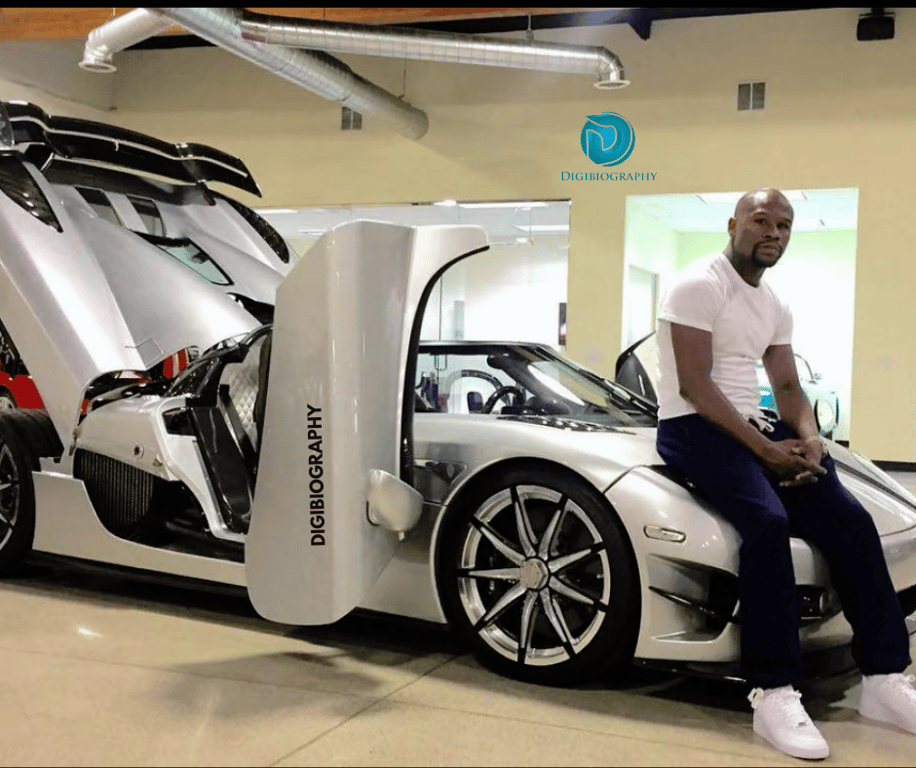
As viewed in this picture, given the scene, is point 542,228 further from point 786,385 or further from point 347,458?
point 347,458

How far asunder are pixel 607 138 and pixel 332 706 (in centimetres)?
1112

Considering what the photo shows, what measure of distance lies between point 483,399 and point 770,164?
31.3ft

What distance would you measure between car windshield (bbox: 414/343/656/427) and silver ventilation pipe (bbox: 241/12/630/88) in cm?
660

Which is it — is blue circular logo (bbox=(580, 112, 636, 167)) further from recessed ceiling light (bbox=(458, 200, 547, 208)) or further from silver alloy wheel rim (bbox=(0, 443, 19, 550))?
silver alloy wheel rim (bbox=(0, 443, 19, 550))

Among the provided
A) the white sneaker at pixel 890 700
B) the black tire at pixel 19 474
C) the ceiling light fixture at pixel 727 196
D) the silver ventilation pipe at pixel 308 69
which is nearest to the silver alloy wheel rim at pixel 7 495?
the black tire at pixel 19 474

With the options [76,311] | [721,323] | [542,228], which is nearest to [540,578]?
[721,323]

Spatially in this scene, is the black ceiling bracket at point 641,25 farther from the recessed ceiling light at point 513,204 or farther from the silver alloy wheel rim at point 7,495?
the silver alloy wheel rim at point 7,495

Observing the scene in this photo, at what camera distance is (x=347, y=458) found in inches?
127

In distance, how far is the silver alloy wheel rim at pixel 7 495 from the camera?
4.52 metres

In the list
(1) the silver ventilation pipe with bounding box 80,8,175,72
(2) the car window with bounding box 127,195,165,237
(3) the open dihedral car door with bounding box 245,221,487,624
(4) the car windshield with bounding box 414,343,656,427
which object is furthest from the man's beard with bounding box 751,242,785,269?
(1) the silver ventilation pipe with bounding box 80,8,175,72

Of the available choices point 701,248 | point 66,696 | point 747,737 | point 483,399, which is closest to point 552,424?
point 483,399

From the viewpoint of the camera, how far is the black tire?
4473mm

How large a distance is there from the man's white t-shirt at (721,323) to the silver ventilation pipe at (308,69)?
273 inches

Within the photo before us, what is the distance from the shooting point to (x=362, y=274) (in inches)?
127
